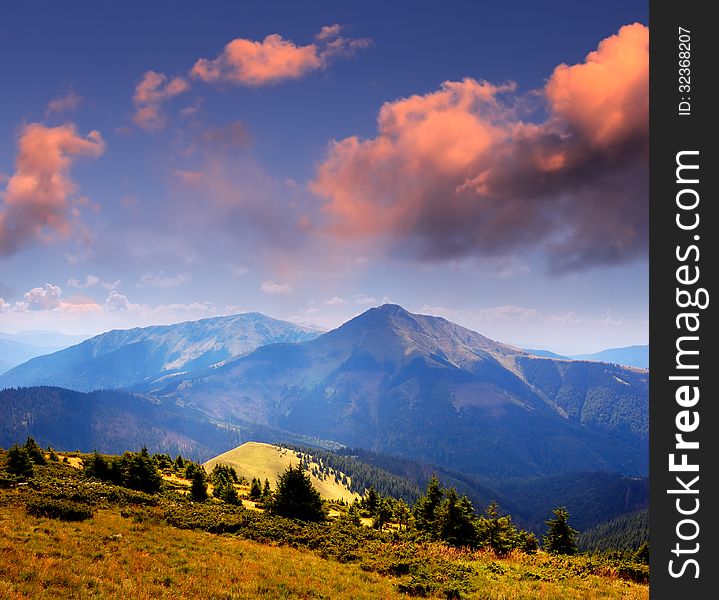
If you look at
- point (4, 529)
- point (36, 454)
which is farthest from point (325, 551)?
point (36, 454)

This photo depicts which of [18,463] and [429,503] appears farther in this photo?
[429,503]

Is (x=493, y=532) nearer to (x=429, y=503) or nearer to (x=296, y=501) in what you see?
(x=429, y=503)

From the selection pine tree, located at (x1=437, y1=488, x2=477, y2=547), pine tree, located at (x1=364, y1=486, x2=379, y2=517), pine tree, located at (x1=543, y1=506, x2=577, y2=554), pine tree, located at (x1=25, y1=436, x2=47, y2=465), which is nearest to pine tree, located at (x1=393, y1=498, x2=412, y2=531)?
pine tree, located at (x1=364, y1=486, x2=379, y2=517)

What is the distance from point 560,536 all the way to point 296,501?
3184 centimetres

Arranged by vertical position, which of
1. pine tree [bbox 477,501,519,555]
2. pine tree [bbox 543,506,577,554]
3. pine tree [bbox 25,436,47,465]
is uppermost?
pine tree [bbox 25,436,47,465]

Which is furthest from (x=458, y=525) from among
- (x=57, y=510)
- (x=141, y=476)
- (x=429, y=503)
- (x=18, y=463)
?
(x=18, y=463)

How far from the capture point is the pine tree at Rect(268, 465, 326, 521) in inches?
1407

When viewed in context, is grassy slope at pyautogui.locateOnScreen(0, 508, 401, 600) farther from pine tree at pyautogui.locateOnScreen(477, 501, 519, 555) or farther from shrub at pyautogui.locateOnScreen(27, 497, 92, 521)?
pine tree at pyautogui.locateOnScreen(477, 501, 519, 555)

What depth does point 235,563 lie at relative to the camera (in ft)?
59.1

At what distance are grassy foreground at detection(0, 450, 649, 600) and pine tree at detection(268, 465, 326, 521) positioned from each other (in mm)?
7097

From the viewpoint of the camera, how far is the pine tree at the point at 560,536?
42406 millimetres

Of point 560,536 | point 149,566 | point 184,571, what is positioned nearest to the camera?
point 149,566

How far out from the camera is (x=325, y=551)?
897 inches
